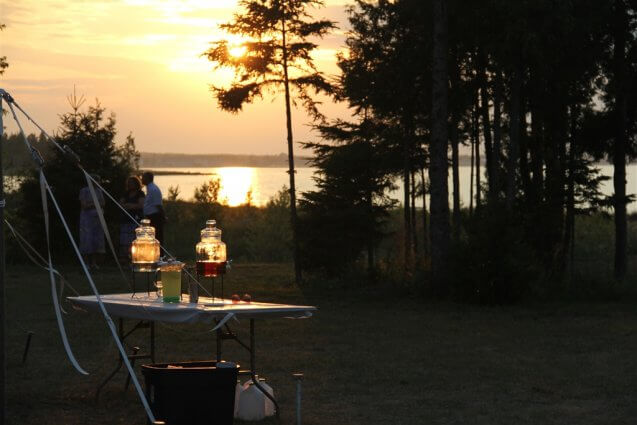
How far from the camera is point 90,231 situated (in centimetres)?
2497

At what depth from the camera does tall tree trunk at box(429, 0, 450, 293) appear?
21.8 metres

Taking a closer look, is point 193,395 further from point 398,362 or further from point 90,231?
point 90,231

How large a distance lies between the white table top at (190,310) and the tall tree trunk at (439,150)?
12646 mm

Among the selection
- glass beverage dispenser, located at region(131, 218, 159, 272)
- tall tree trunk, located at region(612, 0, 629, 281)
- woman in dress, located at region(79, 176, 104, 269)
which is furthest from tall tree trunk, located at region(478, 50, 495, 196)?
glass beverage dispenser, located at region(131, 218, 159, 272)

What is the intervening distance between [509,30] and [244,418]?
583 inches

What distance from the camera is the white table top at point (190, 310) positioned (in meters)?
8.48

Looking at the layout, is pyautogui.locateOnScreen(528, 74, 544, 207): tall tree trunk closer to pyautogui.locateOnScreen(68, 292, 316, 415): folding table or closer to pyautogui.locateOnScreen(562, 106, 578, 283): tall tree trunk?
pyautogui.locateOnScreen(562, 106, 578, 283): tall tree trunk

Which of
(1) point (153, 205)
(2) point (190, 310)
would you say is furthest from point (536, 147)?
(2) point (190, 310)

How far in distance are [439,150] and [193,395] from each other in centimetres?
1393

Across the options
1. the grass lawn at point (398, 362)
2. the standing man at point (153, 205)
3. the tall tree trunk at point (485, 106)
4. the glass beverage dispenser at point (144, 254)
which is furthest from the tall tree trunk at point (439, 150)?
the glass beverage dispenser at point (144, 254)

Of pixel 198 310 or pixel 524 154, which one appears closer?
pixel 198 310

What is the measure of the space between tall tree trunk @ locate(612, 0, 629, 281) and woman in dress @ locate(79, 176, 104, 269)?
12076mm

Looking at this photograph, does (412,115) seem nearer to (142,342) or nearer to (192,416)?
(142,342)

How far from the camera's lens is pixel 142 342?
14.4 metres
